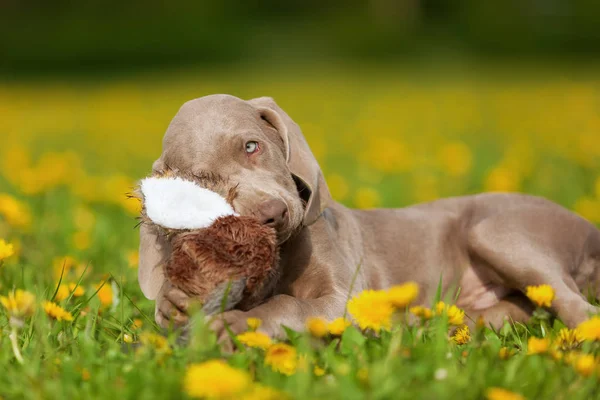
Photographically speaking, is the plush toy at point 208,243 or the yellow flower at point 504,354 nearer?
the yellow flower at point 504,354

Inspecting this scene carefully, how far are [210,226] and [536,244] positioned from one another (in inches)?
73.6

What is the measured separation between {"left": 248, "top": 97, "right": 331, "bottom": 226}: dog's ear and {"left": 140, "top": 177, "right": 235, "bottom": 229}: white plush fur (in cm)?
59

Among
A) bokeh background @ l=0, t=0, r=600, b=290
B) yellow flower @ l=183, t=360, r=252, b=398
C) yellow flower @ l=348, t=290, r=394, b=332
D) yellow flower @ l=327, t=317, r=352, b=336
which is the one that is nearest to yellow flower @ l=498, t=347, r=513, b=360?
yellow flower @ l=348, t=290, r=394, b=332

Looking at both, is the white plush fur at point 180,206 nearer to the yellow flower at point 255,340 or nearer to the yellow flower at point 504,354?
the yellow flower at point 255,340

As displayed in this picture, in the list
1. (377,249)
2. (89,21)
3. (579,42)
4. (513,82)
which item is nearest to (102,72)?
(89,21)

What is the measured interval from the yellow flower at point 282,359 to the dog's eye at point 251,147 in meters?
1.11

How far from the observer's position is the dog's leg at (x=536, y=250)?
3784 mm

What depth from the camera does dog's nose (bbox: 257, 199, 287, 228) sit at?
304 cm

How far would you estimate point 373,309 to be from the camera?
2604mm

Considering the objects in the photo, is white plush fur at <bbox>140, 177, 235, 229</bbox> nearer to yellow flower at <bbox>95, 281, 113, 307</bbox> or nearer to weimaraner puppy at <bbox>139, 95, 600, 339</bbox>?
weimaraner puppy at <bbox>139, 95, 600, 339</bbox>

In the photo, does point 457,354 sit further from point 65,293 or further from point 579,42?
point 579,42

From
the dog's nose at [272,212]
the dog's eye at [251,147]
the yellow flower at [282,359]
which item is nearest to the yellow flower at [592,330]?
the yellow flower at [282,359]

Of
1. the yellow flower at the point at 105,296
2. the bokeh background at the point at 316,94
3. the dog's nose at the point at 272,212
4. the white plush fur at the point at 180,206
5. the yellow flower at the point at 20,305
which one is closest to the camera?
the yellow flower at the point at 20,305

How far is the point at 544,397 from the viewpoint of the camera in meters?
2.41
